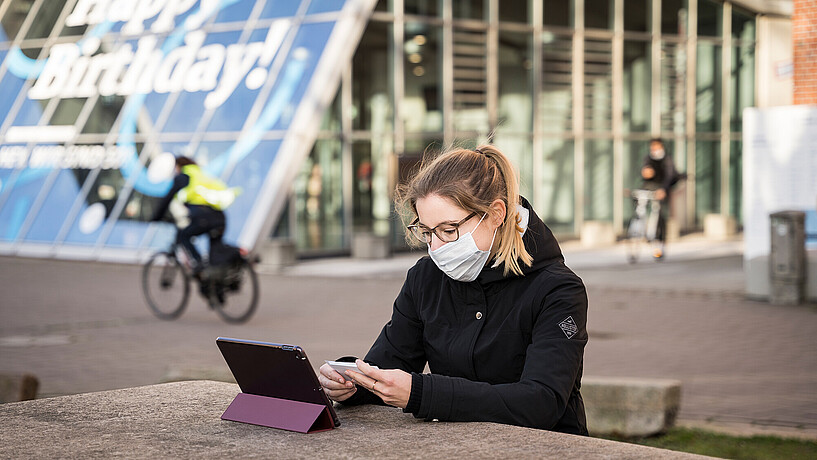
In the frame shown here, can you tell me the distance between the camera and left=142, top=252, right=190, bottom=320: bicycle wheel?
11883mm

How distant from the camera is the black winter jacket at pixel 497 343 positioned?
2.89 m

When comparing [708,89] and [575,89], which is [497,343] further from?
[708,89]

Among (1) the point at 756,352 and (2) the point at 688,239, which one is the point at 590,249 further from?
(1) the point at 756,352

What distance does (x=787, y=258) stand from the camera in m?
12.1

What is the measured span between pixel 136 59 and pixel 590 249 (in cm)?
930

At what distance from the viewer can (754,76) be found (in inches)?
1030

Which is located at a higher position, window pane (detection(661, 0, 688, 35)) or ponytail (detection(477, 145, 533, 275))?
window pane (detection(661, 0, 688, 35))

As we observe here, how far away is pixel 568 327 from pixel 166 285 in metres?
9.50

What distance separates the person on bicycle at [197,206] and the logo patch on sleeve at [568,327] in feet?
28.5

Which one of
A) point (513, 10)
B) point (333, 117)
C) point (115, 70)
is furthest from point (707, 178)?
point (115, 70)

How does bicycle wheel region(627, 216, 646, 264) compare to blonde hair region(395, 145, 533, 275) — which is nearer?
blonde hair region(395, 145, 533, 275)

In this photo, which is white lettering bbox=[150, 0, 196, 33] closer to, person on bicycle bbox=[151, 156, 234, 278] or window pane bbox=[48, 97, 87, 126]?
window pane bbox=[48, 97, 87, 126]

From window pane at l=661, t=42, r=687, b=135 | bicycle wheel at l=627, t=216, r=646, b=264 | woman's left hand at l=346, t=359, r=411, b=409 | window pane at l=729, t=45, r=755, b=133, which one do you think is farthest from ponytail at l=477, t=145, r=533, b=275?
window pane at l=729, t=45, r=755, b=133

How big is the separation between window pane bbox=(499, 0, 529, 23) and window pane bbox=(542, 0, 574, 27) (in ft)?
1.47
